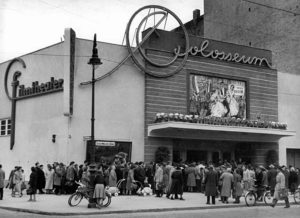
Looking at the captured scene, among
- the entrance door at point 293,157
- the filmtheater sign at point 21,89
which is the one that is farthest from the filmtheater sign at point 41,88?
the entrance door at point 293,157

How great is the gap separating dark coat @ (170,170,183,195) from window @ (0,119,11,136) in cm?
1626

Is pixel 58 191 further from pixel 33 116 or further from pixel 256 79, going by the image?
pixel 256 79

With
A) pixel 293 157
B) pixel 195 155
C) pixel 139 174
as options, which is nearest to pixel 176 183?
pixel 139 174

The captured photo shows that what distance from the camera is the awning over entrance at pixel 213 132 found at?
30453mm

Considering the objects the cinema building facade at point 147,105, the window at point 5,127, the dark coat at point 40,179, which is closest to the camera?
the dark coat at point 40,179

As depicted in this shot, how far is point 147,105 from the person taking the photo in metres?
31.2

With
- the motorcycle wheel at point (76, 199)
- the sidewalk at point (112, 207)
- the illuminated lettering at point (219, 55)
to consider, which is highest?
the illuminated lettering at point (219, 55)

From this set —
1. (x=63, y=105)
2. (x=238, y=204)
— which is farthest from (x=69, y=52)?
(x=238, y=204)

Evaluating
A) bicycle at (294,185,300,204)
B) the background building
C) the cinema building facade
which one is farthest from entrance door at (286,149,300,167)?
bicycle at (294,185,300,204)

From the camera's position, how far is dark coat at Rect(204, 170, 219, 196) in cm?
2203

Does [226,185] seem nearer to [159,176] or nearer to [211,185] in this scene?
[211,185]

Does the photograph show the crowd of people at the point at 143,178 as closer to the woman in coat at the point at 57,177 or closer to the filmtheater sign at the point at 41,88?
the woman in coat at the point at 57,177

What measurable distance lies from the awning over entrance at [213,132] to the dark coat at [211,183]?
295 inches

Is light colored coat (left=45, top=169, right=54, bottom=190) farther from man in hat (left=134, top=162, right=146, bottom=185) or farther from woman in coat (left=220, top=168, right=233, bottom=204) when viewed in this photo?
woman in coat (left=220, top=168, right=233, bottom=204)
